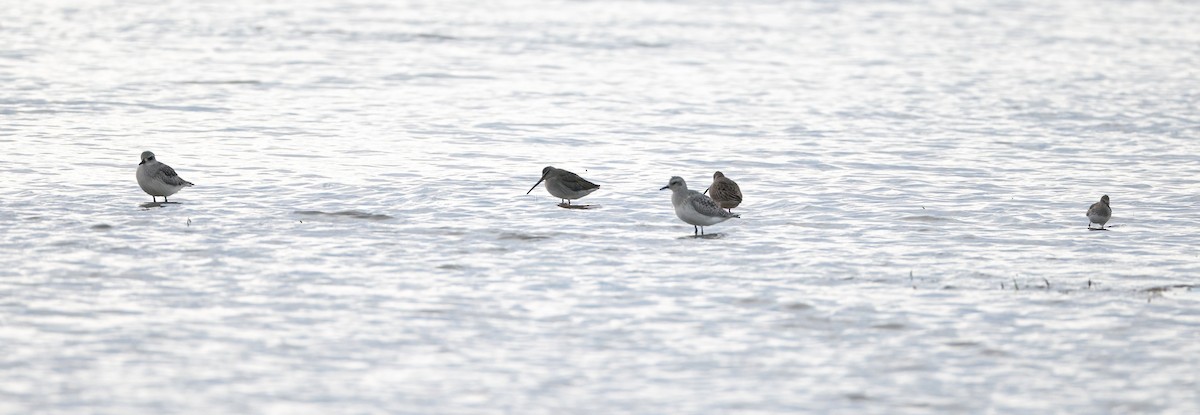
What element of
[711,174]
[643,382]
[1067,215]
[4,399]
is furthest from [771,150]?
[4,399]

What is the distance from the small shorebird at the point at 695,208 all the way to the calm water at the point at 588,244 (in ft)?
1.19

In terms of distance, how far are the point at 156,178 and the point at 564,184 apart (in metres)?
5.41

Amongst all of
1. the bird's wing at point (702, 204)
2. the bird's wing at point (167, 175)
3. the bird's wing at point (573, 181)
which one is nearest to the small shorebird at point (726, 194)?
the bird's wing at point (702, 204)

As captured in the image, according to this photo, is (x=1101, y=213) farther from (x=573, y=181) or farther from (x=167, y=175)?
(x=167, y=175)

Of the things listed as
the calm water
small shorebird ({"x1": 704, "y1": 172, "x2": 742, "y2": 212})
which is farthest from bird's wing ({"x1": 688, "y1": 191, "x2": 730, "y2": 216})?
small shorebird ({"x1": 704, "y1": 172, "x2": 742, "y2": 212})

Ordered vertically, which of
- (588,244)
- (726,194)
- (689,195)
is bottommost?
(588,244)

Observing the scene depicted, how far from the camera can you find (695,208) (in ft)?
57.7

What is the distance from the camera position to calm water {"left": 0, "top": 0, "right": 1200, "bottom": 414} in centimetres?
1189

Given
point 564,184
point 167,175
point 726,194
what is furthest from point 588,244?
point 167,175

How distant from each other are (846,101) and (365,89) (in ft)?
38.8

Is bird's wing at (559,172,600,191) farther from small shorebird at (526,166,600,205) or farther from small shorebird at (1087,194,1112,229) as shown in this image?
small shorebird at (1087,194,1112,229)

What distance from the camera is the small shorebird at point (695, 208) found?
17609mm

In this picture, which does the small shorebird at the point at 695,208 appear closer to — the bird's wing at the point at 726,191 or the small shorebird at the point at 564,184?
the bird's wing at the point at 726,191

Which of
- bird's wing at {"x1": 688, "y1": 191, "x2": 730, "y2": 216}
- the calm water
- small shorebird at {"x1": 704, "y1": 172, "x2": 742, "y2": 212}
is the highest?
bird's wing at {"x1": 688, "y1": 191, "x2": 730, "y2": 216}
